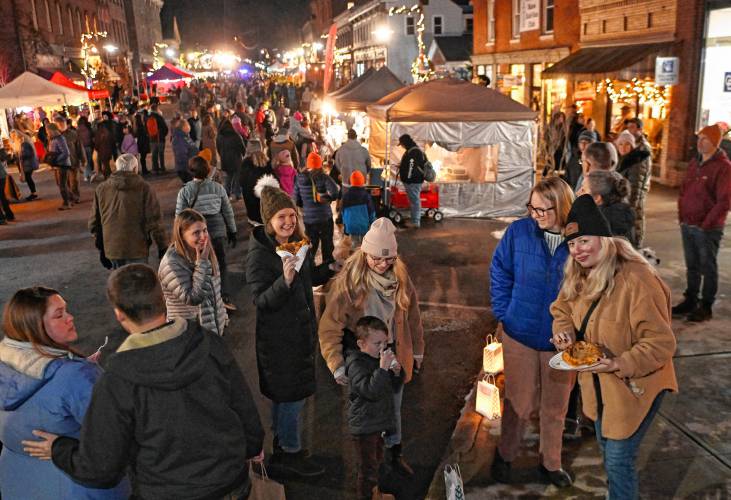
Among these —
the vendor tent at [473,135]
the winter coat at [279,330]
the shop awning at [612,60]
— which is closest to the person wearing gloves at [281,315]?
the winter coat at [279,330]

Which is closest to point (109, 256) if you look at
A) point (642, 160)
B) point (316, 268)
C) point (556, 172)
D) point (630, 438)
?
point (316, 268)

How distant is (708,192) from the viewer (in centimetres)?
667

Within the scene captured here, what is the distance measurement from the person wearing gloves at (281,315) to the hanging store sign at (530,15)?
21.4 meters

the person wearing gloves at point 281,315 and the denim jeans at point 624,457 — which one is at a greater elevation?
the person wearing gloves at point 281,315

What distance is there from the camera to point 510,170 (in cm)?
1345

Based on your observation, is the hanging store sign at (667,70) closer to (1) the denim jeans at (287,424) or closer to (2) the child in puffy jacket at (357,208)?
(2) the child in puffy jacket at (357,208)

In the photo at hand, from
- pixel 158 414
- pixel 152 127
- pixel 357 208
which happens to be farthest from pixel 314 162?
pixel 152 127

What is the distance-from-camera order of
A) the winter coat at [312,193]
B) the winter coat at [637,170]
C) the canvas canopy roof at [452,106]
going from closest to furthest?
the winter coat at [637,170]
the winter coat at [312,193]
the canvas canopy roof at [452,106]

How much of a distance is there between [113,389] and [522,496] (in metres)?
2.93

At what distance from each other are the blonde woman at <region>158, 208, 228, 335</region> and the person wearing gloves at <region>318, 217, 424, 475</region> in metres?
1.57

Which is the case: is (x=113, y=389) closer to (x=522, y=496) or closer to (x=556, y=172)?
(x=522, y=496)

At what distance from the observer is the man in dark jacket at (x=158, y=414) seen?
8.05ft

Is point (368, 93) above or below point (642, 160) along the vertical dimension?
above

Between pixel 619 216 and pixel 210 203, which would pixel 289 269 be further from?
pixel 210 203
